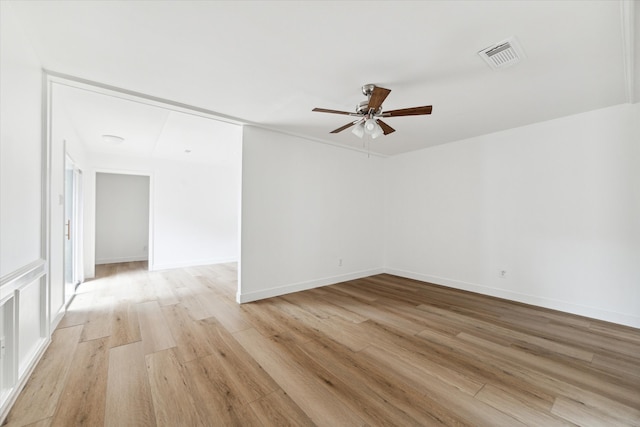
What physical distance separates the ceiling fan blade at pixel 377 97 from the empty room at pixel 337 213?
3 cm

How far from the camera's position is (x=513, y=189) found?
3781mm

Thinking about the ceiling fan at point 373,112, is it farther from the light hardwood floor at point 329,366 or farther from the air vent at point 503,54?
the light hardwood floor at point 329,366

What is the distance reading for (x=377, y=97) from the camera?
7.20ft

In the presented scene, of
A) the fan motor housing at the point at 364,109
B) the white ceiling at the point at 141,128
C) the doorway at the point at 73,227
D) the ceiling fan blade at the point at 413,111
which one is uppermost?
the white ceiling at the point at 141,128

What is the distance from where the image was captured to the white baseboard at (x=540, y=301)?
115 inches

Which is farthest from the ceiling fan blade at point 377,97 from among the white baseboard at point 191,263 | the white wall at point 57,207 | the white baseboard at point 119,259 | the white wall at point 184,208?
the white baseboard at point 119,259

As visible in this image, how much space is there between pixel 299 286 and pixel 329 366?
2111 millimetres

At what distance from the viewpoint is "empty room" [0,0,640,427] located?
167 cm

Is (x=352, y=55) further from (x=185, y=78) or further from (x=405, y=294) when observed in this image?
(x=405, y=294)

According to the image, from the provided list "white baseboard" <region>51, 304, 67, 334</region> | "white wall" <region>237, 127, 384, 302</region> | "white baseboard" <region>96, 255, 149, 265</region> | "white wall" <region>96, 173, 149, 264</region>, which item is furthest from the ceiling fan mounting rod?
"white baseboard" <region>96, 255, 149, 265</region>

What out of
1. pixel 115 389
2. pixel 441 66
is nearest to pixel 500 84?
pixel 441 66

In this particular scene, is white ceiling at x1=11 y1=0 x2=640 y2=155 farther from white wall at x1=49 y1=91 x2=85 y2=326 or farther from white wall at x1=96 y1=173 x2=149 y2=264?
white wall at x1=96 y1=173 x2=149 y2=264

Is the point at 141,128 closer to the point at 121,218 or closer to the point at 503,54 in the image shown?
the point at 121,218

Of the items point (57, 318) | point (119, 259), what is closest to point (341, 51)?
point (57, 318)
